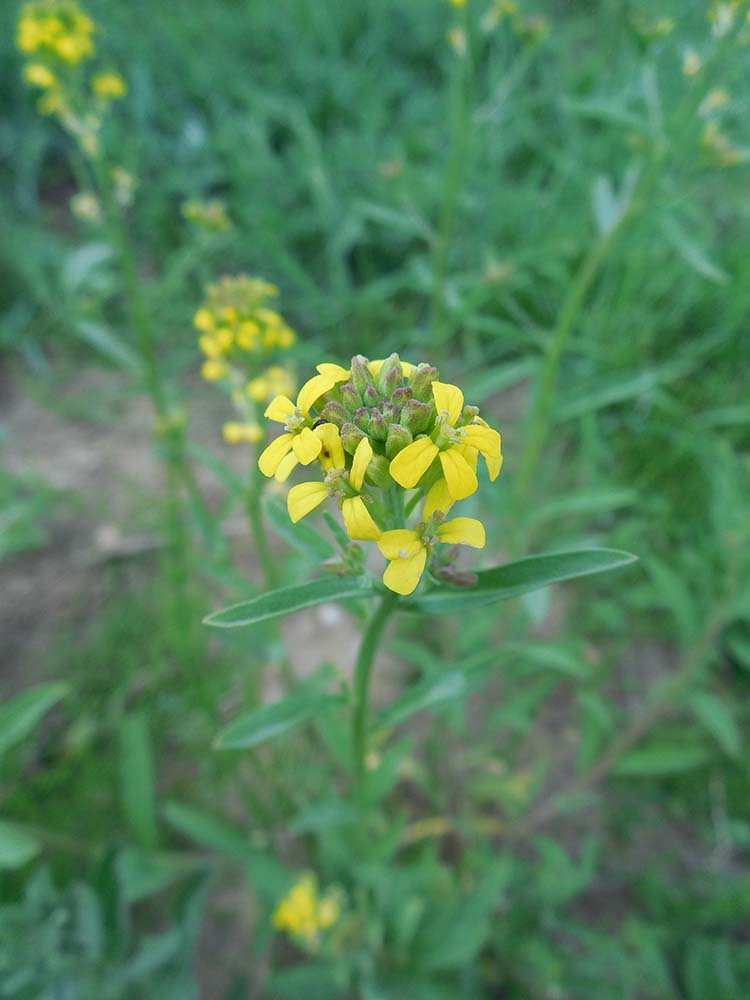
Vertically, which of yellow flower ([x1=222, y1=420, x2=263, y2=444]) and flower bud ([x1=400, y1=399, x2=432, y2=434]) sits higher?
yellow flower ([x1=222, y1=420, x2=263, y2=444])

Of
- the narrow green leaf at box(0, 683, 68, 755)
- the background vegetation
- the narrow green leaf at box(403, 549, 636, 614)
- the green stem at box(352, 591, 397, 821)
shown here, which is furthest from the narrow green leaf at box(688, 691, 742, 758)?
the narrow green leaf at box(0, 683, 68, 755)

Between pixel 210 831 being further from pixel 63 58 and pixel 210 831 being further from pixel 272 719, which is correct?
pixel 63 58

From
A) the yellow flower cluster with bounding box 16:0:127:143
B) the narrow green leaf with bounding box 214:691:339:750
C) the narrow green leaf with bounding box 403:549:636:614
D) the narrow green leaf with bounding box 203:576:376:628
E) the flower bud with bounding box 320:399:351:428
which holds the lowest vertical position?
the narrow green leaf with bounding box 214:691:339:750

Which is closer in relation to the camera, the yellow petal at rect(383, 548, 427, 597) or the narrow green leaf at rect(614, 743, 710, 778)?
the yellow petal at rect(383, 548, 427, 597)

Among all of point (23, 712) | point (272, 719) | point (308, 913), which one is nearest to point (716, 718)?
point (308, 913)

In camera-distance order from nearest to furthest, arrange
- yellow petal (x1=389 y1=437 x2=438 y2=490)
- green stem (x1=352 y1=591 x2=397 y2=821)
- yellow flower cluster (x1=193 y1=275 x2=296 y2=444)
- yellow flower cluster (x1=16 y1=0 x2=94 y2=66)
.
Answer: yellow petal (x1=389 y1=437 x2=438 y2=490) < green stem (x1=352 y1=591 x2=397 y2=821) < yellow flower cluster (x1=193 y1=275 x2=296 y2=444) < yellow flower cluster (x1=16 y1=0 x2=94 y2=66)

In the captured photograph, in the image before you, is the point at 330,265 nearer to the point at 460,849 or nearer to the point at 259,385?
the point at 259,385

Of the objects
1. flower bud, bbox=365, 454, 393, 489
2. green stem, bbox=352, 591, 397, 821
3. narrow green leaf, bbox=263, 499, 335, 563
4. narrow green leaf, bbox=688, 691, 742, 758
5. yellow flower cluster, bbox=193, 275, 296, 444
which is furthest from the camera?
narrow green leaf, bbox=688, 691, 742, 758

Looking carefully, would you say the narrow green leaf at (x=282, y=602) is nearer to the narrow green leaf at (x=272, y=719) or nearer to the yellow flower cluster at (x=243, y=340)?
the narrow green leaf at (x=272, y=719)

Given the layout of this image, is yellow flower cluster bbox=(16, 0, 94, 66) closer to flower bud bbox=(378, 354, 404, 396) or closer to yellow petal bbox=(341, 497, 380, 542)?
flower bud bbox=(378, 354, 404, 396)
